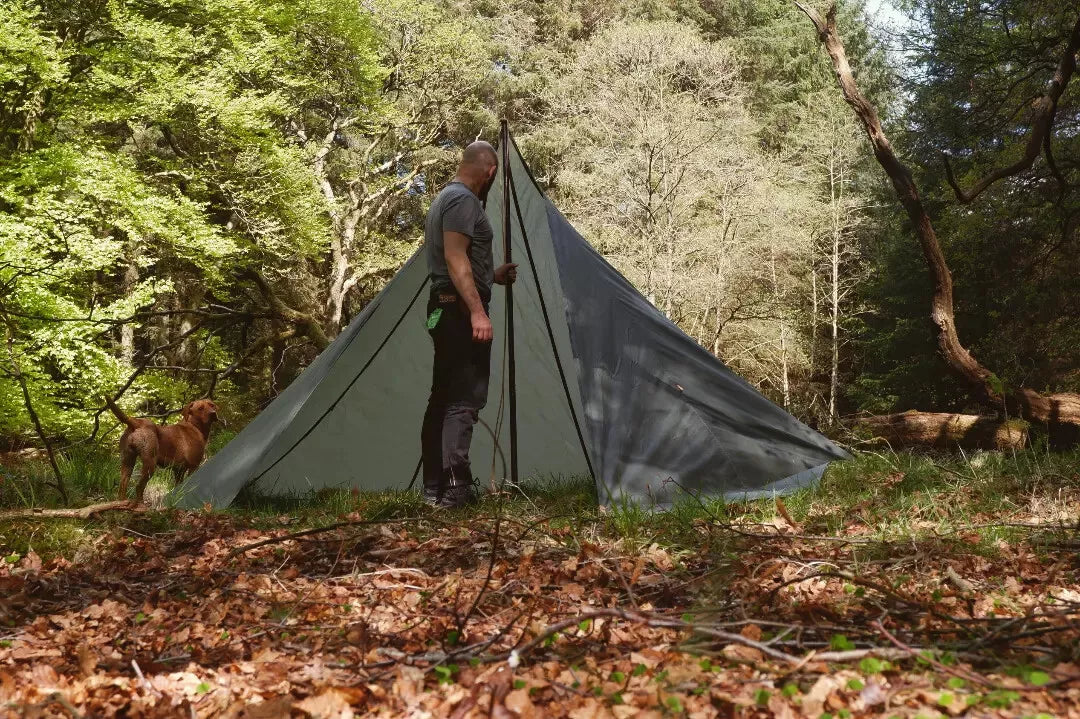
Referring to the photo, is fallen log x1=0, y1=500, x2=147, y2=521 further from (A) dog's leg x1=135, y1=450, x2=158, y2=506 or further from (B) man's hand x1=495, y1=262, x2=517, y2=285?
(B) man's hand x1=495, y1=262, x2=517, y2=285

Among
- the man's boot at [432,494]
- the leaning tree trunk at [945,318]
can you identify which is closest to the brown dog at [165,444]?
the man's boot at [432,494]

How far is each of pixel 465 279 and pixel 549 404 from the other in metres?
1.82

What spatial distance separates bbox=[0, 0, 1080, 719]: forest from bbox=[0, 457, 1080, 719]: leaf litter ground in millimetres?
15

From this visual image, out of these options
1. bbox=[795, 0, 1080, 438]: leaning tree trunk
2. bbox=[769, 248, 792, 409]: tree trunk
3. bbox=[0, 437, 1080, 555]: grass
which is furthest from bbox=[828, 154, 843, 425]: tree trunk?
bbox=[0, 437, 1080, 555]: grass

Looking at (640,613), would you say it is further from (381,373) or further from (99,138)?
(99,138)

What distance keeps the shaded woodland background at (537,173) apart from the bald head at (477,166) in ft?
6.99

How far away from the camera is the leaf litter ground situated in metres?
1.54

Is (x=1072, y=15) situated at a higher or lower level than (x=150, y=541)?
higher

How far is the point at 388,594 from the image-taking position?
96.3 inches

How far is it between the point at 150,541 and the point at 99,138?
12622mm

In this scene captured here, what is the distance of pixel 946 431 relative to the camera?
5.35 m

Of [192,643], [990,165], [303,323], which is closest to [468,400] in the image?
[192,643]

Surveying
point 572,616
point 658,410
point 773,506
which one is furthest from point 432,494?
point 572,616

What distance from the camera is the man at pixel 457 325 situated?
3855 mm
